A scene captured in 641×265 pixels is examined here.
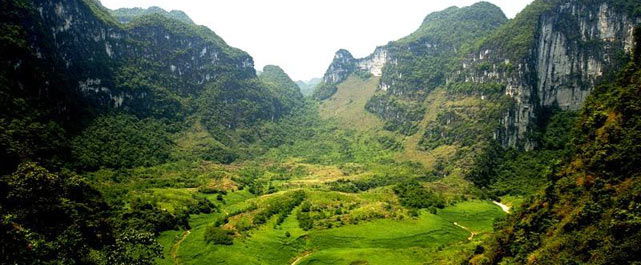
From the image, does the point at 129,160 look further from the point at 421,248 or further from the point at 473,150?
the point at 473,150

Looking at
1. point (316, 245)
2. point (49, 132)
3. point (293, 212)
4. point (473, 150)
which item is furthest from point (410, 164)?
point (49, 132)

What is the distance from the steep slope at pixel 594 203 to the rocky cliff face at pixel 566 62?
120342 millimetres

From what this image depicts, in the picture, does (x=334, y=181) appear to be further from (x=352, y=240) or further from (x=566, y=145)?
(x=566, y=145)

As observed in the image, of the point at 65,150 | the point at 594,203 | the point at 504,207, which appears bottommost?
the point at 504,207

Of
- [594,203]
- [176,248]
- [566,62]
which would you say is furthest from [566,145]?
[566,62]

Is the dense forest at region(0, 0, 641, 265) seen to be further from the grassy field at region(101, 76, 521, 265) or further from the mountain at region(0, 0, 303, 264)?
the grassy field at region(101, 76, 521, 265)

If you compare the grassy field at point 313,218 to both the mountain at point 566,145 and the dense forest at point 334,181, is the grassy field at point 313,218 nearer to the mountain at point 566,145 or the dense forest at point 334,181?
the dense forest at point 334,181

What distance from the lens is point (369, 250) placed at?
291ft

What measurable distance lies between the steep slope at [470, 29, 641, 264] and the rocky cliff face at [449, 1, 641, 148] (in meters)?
120

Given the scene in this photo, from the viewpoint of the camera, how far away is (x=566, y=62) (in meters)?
192

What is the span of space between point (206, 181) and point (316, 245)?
74.4m

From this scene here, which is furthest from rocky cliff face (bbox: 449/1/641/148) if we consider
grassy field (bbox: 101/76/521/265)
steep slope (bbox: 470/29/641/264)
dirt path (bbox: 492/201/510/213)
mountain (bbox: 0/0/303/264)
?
mountain (bbox: 0/0/303/264)

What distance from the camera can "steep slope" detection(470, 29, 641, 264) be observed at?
4194 cm

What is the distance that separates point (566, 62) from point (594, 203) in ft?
566
